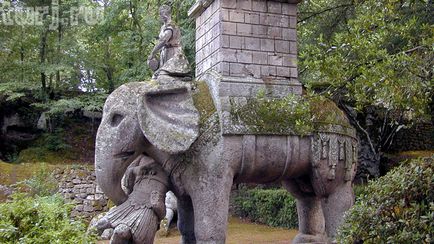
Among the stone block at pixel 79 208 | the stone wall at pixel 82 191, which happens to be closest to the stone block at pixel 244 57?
the stone wall at pixel 82 191

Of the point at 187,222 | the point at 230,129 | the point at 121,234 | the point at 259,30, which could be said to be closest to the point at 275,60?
the point at 259,30

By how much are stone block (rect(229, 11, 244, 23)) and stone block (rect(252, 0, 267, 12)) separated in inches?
7.4

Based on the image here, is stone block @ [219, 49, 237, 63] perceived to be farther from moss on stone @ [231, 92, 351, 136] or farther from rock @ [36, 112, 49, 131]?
rock @ [36, 112, 49, 131]

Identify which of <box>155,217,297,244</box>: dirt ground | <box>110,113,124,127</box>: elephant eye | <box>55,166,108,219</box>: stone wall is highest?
<box>110,113,124,127</box>: elephant eye

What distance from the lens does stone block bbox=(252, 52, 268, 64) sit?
593 cm

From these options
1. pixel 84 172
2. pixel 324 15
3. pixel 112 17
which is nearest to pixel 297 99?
pixel 324 15

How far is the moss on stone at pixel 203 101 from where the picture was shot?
5547 mm

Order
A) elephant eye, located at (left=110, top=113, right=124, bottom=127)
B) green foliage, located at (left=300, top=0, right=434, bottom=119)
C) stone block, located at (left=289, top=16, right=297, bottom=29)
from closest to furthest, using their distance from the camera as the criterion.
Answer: green foliage, located at (left=300, top=0, right=434, bottom=119) < elephant eye, located at (left=110, top=113, right=124, bottom=127) < stone block, located at (left=289, top=16, right=297, bottom=29)

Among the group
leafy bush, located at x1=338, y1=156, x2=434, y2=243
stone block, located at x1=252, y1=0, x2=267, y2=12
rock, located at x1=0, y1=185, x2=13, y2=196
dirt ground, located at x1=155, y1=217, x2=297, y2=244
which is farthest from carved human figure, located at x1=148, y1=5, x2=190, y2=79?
rock, located at x1=0, y1=185, x2=13, y2=196

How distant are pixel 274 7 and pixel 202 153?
2.03 meters

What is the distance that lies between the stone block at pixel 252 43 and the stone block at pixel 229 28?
165 millimetres

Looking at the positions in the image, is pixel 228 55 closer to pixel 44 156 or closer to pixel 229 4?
pixel 229 4

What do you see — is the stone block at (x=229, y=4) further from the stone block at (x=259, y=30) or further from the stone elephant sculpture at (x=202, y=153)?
the stone elephant sculpture at (x=202, y=153)

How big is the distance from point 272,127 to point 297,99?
41 centimetres
